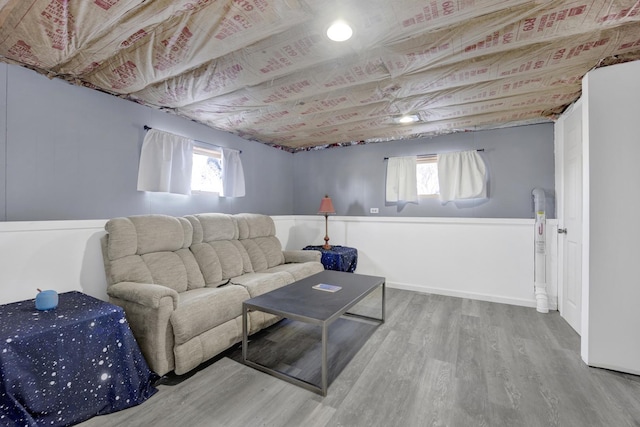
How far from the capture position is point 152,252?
241cm

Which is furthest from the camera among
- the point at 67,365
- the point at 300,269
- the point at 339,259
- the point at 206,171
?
the point at 339,259

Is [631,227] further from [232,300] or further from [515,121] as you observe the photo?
[232,300]

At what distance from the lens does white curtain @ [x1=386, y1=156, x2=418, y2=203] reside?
3993 mm

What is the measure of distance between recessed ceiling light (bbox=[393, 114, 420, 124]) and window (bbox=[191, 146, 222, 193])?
230 centimetres

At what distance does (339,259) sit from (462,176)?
1973mm

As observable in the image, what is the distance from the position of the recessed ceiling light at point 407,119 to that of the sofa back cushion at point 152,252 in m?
2.59

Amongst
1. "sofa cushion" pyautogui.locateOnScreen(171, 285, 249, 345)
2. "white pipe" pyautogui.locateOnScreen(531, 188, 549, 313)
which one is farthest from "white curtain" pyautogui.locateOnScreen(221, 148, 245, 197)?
"white pipe" pyautogui.locateOnScreen(531, 188, 549, 313)

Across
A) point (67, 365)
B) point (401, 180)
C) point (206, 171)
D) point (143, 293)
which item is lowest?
point (67, 365)

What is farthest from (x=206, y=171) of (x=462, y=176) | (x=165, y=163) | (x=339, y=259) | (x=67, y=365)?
(x=462, y=176)

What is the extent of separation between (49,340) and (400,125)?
143 inches

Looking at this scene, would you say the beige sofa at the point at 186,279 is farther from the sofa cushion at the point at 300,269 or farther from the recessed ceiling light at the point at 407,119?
the recessed ceiling light at the point at 407,119

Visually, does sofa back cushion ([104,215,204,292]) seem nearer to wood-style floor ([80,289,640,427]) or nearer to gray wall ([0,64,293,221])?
gray wall ([0,64,293,221])

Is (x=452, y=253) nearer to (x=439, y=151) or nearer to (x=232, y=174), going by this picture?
(x=439, y=151)

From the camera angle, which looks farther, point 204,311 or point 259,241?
point 259,241
